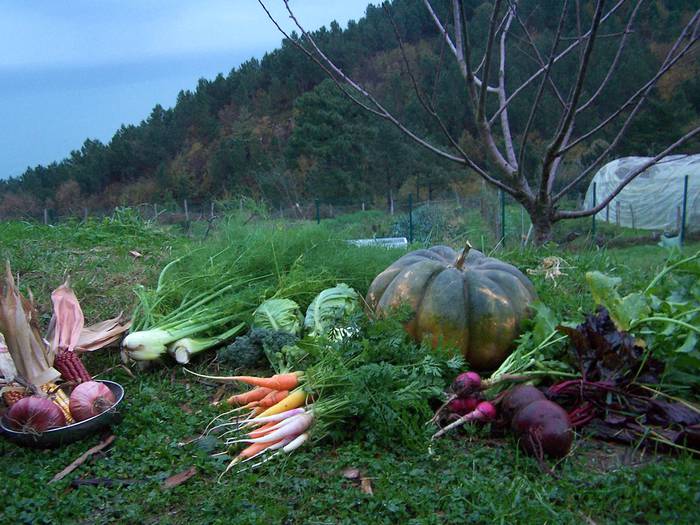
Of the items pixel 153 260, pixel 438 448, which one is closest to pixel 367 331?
pixel 438 448

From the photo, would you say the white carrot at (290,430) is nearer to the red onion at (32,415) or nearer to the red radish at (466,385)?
the red radish at (466,385)

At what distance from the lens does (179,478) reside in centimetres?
296

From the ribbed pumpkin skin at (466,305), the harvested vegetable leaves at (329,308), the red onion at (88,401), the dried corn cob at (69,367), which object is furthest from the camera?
the harvested vegetable leaves at (329,308)

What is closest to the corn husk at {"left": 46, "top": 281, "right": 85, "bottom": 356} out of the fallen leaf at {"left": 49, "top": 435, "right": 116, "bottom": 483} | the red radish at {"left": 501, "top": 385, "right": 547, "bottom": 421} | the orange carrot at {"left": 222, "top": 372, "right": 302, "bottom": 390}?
the fallen leaf at {"left": 49, "top": 435, "right": 116, "bottom": 483}

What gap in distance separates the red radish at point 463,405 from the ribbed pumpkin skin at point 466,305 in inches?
21.6

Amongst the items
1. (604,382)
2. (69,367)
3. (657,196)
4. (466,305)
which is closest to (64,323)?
(69,367)

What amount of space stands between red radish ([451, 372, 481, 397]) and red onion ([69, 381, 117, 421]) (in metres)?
2.02

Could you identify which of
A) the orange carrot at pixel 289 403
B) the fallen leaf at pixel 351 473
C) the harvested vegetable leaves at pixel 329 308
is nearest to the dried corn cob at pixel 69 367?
the orange carrot at pixel 289 403

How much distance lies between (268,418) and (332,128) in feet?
103

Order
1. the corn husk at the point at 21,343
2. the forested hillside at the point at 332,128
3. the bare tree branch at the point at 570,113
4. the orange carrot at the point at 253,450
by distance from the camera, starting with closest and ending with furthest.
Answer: the bare tree branch at the point at 570,113 → the orange carrot at the point at 253,450 → the corn husk at the point at 21,343 → the forested hillside at the point at 332,128

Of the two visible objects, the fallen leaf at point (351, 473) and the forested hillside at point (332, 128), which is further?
the forested hillside at point (332, 128)

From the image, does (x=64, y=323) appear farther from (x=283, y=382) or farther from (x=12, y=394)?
(x=283, y=382)

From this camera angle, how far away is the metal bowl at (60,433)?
3.32 metres

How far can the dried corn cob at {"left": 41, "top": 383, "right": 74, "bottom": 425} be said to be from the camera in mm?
3533
